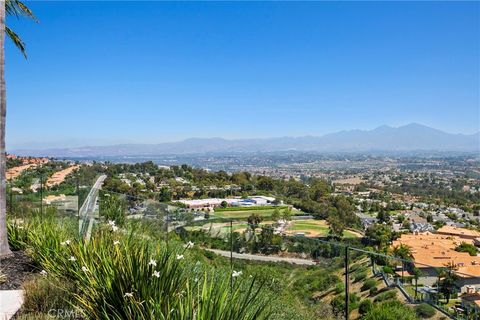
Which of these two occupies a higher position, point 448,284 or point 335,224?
point 448,284

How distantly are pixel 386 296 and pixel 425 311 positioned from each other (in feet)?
2.77

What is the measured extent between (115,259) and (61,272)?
93 centimetres

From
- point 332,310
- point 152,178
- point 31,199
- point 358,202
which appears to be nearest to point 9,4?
point 31,199

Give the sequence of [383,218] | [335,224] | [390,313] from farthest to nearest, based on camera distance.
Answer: [383,218] < [335,224] < [390,313]

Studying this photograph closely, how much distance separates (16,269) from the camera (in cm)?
554

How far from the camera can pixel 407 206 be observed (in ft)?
209

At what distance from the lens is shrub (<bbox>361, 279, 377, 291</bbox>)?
5359 millimetres

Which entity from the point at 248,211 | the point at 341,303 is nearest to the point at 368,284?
the point at 341,303

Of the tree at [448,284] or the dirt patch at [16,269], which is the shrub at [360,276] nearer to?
the tree at [448,284]

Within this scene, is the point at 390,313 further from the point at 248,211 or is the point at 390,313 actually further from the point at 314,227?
the point at 248,211

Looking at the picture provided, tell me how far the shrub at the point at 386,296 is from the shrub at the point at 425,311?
58 centimetres

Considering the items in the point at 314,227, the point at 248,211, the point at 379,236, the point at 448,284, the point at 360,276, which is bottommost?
the point at 314,227

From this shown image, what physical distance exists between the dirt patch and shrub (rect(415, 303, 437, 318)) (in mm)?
4311

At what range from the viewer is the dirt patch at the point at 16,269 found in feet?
16.5
